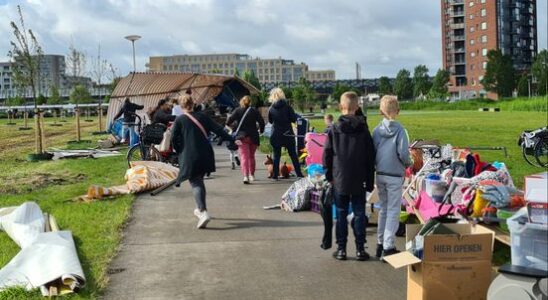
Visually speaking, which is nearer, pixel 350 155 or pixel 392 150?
pixel 350 155

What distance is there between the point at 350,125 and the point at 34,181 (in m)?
9.44

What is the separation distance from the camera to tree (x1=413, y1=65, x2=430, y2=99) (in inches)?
4852

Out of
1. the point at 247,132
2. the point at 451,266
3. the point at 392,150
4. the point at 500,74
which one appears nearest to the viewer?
the point at 451,266

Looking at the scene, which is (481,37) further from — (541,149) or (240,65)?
(541,149)

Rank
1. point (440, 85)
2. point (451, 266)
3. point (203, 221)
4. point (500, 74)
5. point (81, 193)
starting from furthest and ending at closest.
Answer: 1. point (440, 85)
2. point (500, 74)
3. point (81, 193)
4. point (203, 221)
5. point (451, 266)

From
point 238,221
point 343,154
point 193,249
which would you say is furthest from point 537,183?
point 238,221

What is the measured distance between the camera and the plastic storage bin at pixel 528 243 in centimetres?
457

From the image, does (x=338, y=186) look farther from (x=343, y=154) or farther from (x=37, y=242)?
(x=37, y=242)

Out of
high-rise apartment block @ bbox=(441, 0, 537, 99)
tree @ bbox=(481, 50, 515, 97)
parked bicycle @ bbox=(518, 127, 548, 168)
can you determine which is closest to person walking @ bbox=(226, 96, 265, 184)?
parked bicycle @ bbox=(518, 127, 548, 168)

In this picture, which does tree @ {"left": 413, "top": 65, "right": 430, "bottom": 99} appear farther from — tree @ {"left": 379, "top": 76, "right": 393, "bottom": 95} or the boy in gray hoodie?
the boy in gray hoodie

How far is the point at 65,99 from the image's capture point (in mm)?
118312

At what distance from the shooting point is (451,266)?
4.94 meters

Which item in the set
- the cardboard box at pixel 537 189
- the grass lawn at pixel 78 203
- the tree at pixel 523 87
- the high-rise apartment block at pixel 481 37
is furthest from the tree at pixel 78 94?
the high-rise apartment block at pixel 481 37

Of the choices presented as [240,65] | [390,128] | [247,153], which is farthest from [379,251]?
[240,65]
